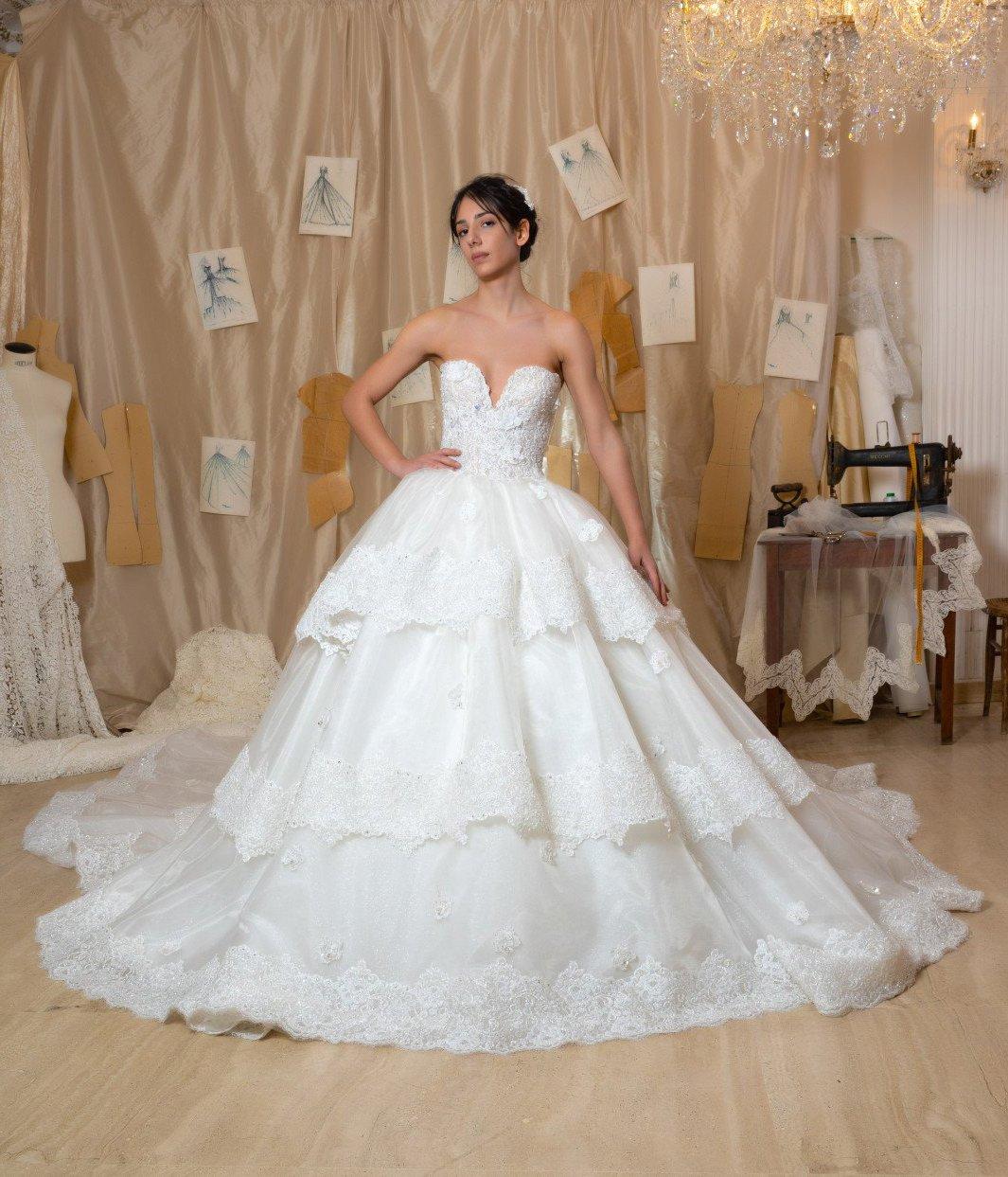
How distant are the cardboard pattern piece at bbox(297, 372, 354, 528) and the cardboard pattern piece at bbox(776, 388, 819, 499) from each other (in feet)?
6.03

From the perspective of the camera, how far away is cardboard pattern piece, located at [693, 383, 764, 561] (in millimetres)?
4910

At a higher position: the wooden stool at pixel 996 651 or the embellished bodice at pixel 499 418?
the embellished bodice at pixel 499 418

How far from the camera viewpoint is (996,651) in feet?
15.3

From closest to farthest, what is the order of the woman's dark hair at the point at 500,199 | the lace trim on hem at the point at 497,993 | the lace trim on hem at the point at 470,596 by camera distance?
the lace trim on hem at the point at 497,993 → the lace trim on hem at the point at 470,596 → the woman's dark hair at the point at 500,199

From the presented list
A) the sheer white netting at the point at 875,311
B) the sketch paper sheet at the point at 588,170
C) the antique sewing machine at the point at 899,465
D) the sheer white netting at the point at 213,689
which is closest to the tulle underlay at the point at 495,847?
the sheer white netting at the point at 213,689

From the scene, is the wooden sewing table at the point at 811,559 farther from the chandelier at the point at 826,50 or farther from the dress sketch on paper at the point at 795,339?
the chandelier at the point at 826,50

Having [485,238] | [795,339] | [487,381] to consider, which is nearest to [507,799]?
[487,381]

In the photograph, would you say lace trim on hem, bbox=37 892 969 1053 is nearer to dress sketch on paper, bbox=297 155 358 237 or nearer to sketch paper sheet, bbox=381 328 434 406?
sketch paper sheet, bbox=381 328 434 406

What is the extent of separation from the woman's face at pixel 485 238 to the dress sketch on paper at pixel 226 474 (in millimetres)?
2567

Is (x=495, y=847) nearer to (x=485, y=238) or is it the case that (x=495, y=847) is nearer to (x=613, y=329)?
(x=485, y=238)

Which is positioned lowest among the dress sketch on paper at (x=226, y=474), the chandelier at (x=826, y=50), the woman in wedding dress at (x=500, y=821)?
the woman in wedding dress at (x=500, y=821)

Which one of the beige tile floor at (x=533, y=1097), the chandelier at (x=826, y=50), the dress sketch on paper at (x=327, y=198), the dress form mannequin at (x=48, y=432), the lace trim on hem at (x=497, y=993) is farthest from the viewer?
the dress sketch on paper at (x=327, y=198)

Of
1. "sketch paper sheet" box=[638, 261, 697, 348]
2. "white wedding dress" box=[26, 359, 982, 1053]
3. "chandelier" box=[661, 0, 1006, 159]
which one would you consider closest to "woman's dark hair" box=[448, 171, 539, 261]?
"white wedding dress" box=[26, 359, 982, 1053]

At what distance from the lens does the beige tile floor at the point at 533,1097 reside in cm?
177
